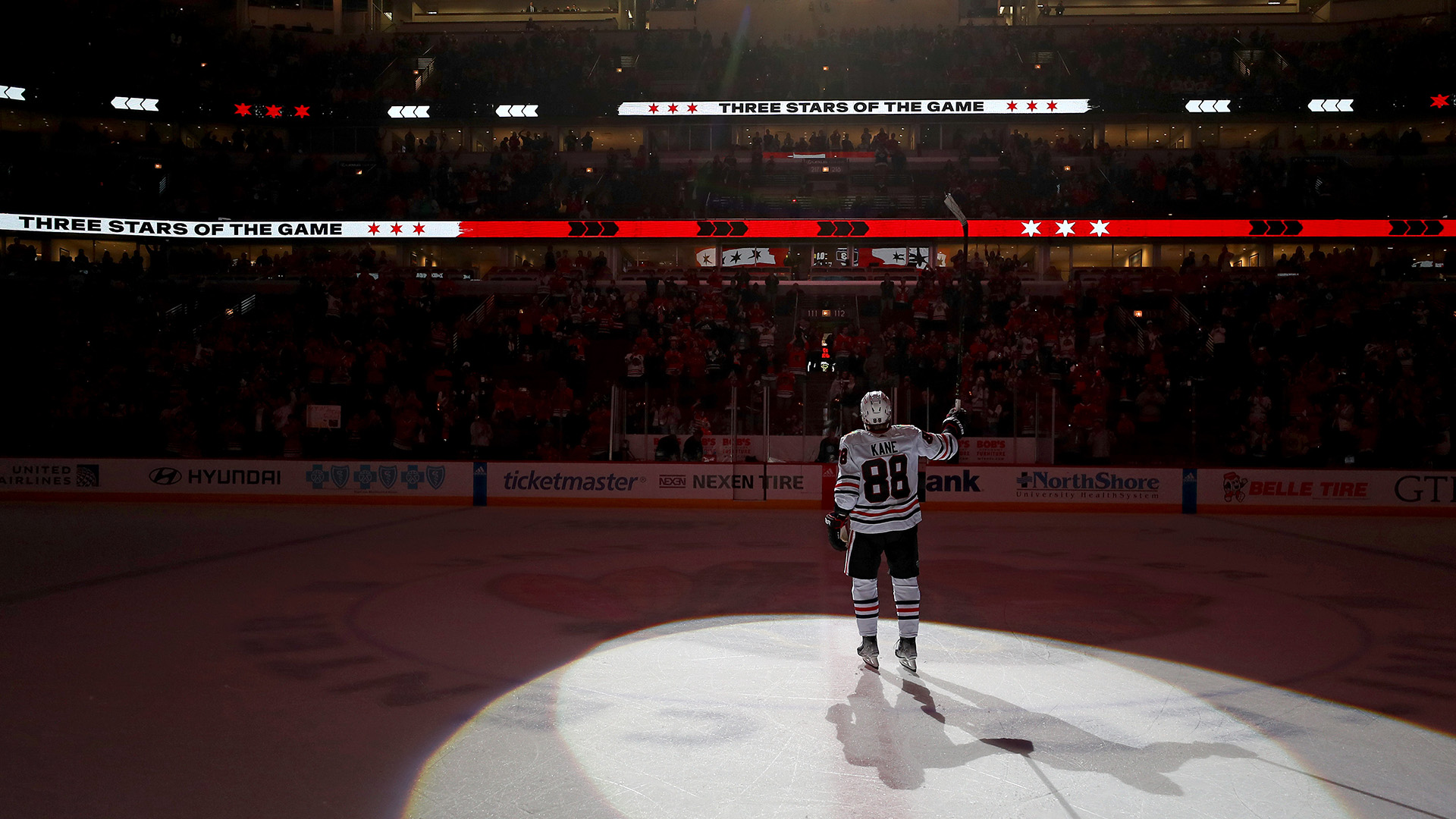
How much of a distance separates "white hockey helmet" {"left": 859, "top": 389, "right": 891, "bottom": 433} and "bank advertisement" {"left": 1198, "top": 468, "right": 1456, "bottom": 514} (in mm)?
12100

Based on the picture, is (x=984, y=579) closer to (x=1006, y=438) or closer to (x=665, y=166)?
(x=1006, y=438)

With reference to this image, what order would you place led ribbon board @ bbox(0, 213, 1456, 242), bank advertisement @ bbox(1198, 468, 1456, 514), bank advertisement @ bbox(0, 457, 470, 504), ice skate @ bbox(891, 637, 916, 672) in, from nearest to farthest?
ice skate @ bbox(891, 637, 916, 672) → bank advertisement @ bbox(1198, 468, 1456, 514) → bank advertisement @ bbox(0, 457, 470, 504) → led ribbon board @ bbox(0, 213, 1456, 242)

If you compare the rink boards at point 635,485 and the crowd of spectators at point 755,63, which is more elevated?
the crowd of spectators at point 755,63

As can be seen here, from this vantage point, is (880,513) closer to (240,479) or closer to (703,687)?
(703,687)

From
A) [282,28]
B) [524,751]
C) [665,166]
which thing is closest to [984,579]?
[524,751]

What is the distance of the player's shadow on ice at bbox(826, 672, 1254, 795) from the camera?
452 cm

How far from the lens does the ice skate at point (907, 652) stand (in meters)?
6.32

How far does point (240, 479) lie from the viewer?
16.6 metres

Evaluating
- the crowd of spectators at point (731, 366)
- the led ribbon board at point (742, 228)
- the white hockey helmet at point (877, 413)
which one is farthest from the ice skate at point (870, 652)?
the led ribbon board at point (742, 228)

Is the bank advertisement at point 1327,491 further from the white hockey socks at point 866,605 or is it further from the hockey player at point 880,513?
the white hockey socks at point 866,605

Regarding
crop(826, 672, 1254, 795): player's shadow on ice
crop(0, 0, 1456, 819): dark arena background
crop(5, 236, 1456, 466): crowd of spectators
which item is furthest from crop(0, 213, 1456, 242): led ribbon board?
crop(826, 672, 1254, 795): player's shadow on ice

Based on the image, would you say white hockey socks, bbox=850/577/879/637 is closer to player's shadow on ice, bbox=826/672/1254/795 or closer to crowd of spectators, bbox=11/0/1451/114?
player's shadow on ice, bbox=826/672/1254/795

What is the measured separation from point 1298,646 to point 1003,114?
27384 millimetres

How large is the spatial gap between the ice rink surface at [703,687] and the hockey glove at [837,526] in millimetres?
826
